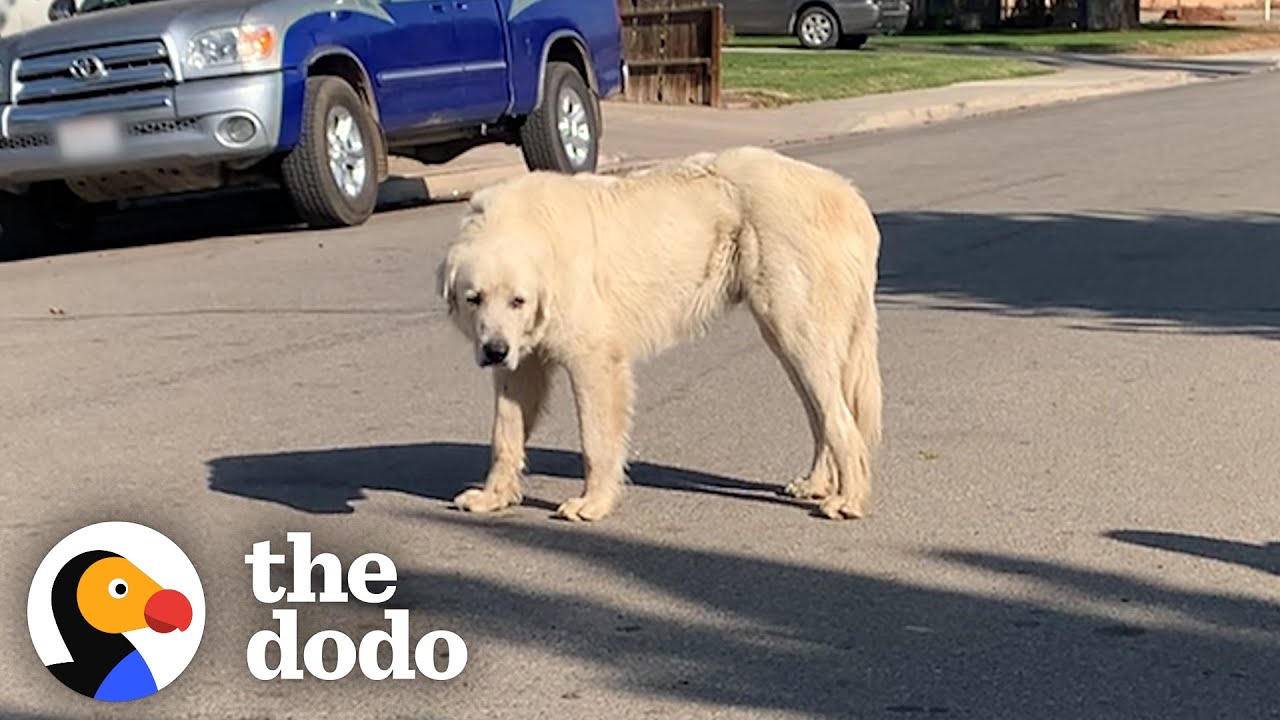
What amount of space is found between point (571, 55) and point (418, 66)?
2491 mm

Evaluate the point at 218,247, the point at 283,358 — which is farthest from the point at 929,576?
the point at 218,247

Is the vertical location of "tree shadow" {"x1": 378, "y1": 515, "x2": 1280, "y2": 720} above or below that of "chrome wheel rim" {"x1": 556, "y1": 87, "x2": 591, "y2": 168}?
above

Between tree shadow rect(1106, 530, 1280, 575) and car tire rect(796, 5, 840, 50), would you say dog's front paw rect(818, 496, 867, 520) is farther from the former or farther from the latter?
car tire rect(796, 5, 840, 50)

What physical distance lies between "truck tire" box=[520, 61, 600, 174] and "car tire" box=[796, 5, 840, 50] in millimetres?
20106

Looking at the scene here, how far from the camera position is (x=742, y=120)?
2458 cm

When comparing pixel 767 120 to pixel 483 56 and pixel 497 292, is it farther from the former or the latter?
pixel 497 292

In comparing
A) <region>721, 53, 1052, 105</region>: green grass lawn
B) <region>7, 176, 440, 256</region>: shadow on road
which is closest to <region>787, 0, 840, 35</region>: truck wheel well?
<region>721, 53, 1052, 105</region>: green grass lawn

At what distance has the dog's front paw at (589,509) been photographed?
6.88 meters

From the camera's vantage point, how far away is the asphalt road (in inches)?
211

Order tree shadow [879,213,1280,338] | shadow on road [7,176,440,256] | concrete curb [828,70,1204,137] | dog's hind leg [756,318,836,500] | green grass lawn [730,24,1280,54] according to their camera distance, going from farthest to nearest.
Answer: green grass lawn [730,24,1280,54], concrete curb [828,70,1204,137], shadow on road [7,176,440,256], tree shadow [879,213,1280,338], dog's hind leg [756,318,836,500]

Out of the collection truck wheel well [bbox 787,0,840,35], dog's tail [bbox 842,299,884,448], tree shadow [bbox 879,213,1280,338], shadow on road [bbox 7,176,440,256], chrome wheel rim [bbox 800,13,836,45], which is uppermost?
dog's tail [bbox 842,299,884,448]

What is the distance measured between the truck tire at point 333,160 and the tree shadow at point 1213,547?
347 inches

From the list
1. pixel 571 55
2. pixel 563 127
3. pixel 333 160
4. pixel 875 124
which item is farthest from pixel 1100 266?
pixel 875 124

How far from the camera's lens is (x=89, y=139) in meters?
14.1
